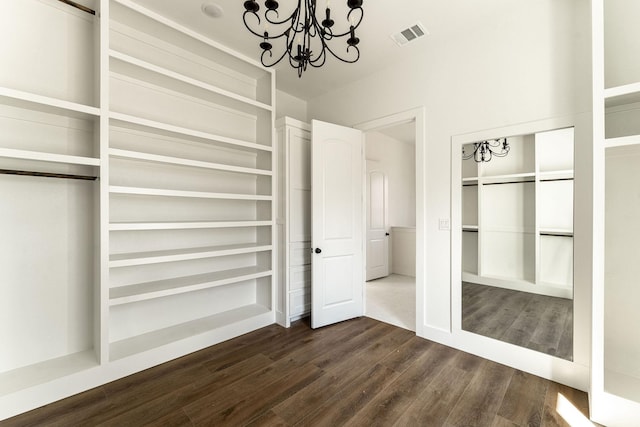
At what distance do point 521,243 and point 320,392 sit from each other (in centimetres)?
218

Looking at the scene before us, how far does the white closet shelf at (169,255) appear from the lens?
2.21 meters

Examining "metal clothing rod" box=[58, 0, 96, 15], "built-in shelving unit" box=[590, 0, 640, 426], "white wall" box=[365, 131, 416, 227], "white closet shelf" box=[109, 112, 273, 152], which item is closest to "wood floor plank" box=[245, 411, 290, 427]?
"built-in shelving unit" box=[590, 0, 640, 426]

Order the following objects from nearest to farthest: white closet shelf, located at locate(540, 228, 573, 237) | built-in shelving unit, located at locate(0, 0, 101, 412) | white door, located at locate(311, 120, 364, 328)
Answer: built-in shelving unit, located at locate(0, 0, 101, 412) < white closet shelf, located at locate(540, 228, 573, 237) < white door, located at locate(311, 120, 364, 328)

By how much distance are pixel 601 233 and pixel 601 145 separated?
57cm

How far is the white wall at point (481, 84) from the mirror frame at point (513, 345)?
53 mm

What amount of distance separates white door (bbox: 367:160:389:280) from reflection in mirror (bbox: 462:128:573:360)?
8.43 feet

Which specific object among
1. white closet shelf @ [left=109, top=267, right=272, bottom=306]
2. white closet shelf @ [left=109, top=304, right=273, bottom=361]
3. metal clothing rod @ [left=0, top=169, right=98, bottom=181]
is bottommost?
white closet shelf @ [left=109, top=304, right=273, bottom=361]

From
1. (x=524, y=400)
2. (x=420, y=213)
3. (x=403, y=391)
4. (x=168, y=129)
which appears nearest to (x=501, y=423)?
(x=524, y=400)

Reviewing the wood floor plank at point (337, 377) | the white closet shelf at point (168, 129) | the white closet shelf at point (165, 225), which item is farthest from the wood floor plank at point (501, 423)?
the white closet shelf at point (168, 129)

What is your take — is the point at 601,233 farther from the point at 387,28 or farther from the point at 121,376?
the point at 121,376

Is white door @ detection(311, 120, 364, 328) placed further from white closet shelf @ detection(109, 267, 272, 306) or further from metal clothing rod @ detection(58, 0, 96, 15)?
metal clothing rod @ detection(58, 0, 96, 15)

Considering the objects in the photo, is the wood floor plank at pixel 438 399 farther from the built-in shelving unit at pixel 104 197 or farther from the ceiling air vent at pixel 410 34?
the ceiling air vent at pixel 410 34

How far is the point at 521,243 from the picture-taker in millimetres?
2482

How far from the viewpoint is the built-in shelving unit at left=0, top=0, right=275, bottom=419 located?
6.56ft
